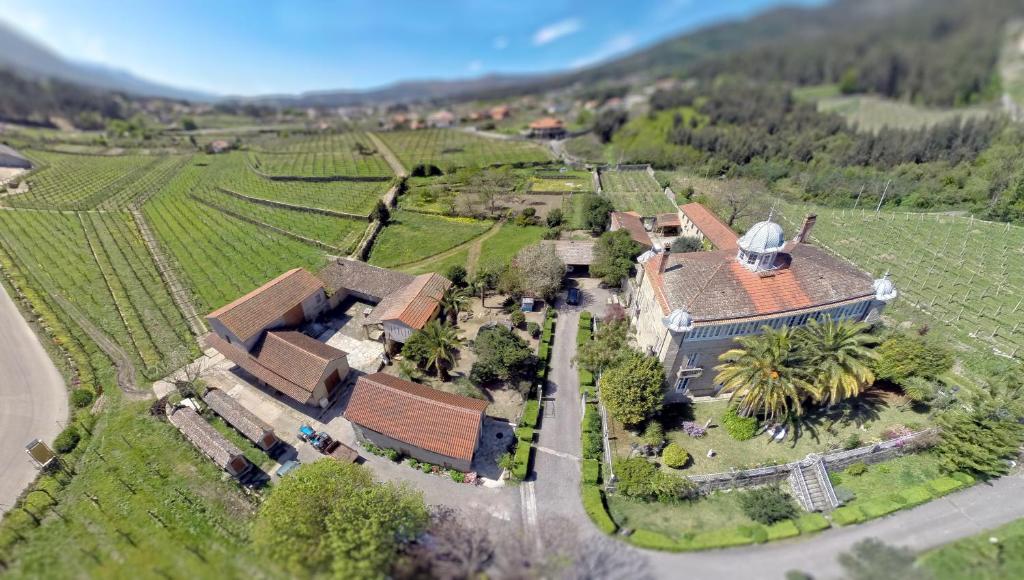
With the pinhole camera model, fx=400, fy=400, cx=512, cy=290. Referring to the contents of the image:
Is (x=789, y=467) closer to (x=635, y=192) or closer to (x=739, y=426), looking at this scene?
(x=739, y=426)

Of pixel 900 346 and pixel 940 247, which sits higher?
pixel 900 346

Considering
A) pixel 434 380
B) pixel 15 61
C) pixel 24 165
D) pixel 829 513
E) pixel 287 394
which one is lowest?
pixel 829 513

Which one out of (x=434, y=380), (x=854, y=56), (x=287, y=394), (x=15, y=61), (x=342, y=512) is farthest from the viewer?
(x=854, y=56)

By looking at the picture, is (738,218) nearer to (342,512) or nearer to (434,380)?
(434,380)

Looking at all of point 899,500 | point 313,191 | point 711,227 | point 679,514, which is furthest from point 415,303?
point 313,191

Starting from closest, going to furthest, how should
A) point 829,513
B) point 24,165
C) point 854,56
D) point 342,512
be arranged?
point 342,512
point 829,513
point 24,165
point 854,56

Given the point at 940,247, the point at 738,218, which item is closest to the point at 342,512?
the point at 738,218

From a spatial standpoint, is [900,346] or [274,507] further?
[900,346]
